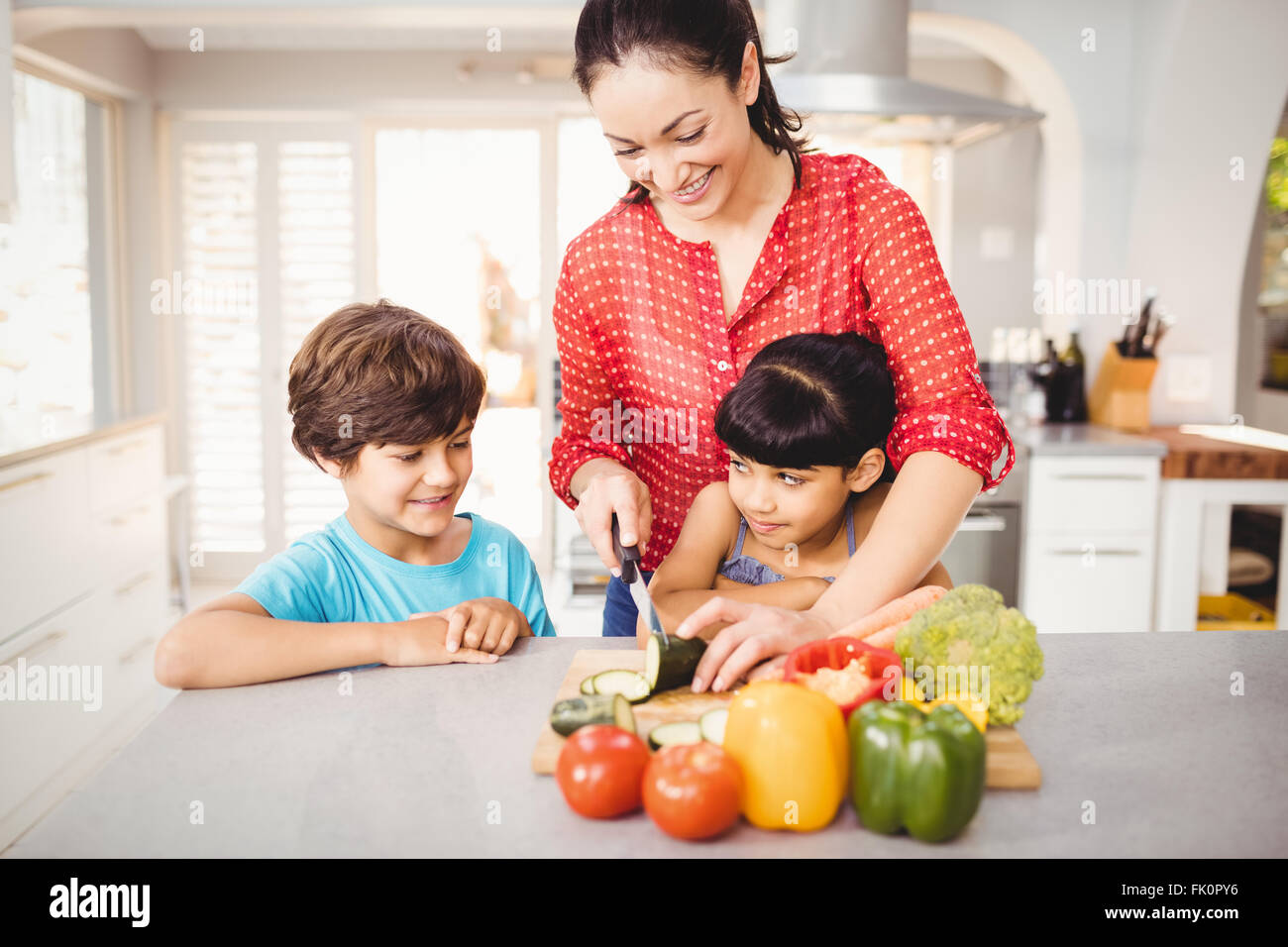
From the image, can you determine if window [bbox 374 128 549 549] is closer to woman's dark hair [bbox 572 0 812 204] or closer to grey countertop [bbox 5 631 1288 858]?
woman's dark hair [bbox 572 0 812 204]

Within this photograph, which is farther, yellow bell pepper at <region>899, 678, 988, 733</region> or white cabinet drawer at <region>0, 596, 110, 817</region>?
white cabinet drawer at <region>0, 596, 110, 817</region>

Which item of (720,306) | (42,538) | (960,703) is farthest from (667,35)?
(42,538)

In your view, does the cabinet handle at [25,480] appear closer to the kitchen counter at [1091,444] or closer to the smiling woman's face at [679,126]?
the smiling woman's face at [679,126]

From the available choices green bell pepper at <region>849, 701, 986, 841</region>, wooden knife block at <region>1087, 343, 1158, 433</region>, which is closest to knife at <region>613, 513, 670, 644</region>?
green bell pepper at <region>849, 701, 986, 841</region>

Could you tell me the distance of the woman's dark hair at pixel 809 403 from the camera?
4.53ft

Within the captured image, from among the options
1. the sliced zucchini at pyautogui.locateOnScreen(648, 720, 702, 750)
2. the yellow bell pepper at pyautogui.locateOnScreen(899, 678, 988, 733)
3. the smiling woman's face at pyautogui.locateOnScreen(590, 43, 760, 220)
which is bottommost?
the sliced zucchini at pyautogui.locateOnScreen(648, 720, 702, 750)

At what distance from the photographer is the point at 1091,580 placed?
3.36 meters

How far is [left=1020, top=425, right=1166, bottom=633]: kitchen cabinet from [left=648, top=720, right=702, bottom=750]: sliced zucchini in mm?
2654

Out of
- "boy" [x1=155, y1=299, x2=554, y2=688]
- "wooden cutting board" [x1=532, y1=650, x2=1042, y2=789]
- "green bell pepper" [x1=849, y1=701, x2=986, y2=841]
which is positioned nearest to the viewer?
"green bell pepper" [x1=849, y1=701, x2=986, y2=841]

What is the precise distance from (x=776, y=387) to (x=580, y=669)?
469 millimetres

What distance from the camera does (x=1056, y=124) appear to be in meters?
3.80

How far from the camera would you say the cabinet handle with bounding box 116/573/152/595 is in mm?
3418

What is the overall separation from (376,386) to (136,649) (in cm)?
262
